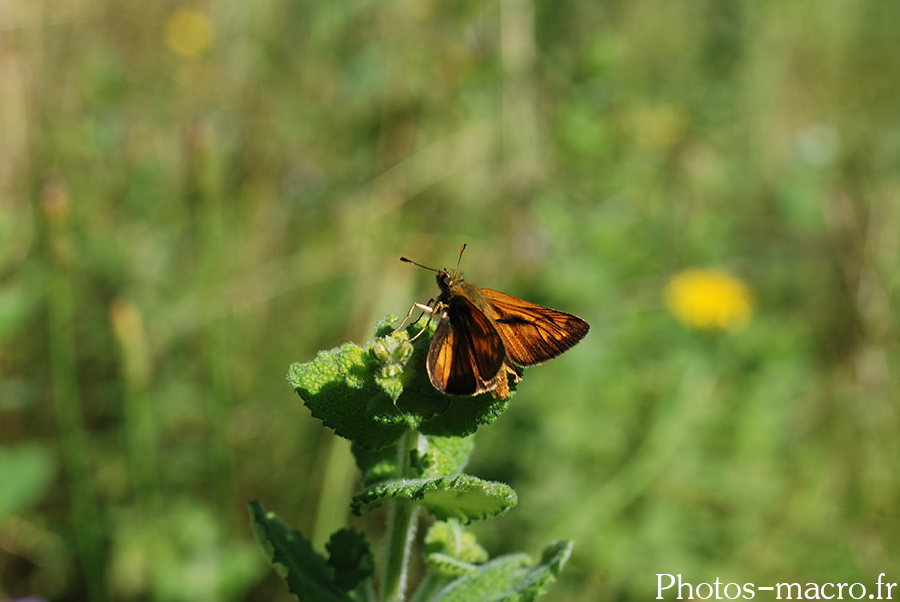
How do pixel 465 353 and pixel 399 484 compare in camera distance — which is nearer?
pixel 399 484

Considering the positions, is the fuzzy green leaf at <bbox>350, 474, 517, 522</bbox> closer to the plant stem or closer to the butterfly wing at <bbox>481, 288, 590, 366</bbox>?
the plant stem

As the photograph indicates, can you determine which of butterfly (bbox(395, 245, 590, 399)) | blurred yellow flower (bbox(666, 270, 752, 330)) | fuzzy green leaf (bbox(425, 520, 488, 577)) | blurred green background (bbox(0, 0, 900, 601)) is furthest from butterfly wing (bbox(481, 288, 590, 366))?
blurred yellow flower (bbox(666, 270, 752, 330))

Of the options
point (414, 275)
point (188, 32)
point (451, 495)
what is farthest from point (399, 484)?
point (188, 32)

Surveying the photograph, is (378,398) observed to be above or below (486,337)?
below

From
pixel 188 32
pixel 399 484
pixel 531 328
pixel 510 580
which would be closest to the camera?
pixel 399 484

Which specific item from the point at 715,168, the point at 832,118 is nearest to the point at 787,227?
the point at 715,168

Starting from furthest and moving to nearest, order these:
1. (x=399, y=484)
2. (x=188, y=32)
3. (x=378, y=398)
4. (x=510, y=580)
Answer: (x=188, y=32) < (x=510, y=580) < (x=378, y=398) < (x=399, y=484)

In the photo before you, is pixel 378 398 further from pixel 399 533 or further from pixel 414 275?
pixel 414 275

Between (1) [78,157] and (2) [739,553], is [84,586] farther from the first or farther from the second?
(2) [739,553]

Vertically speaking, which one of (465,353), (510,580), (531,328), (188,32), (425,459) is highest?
(188,32)
